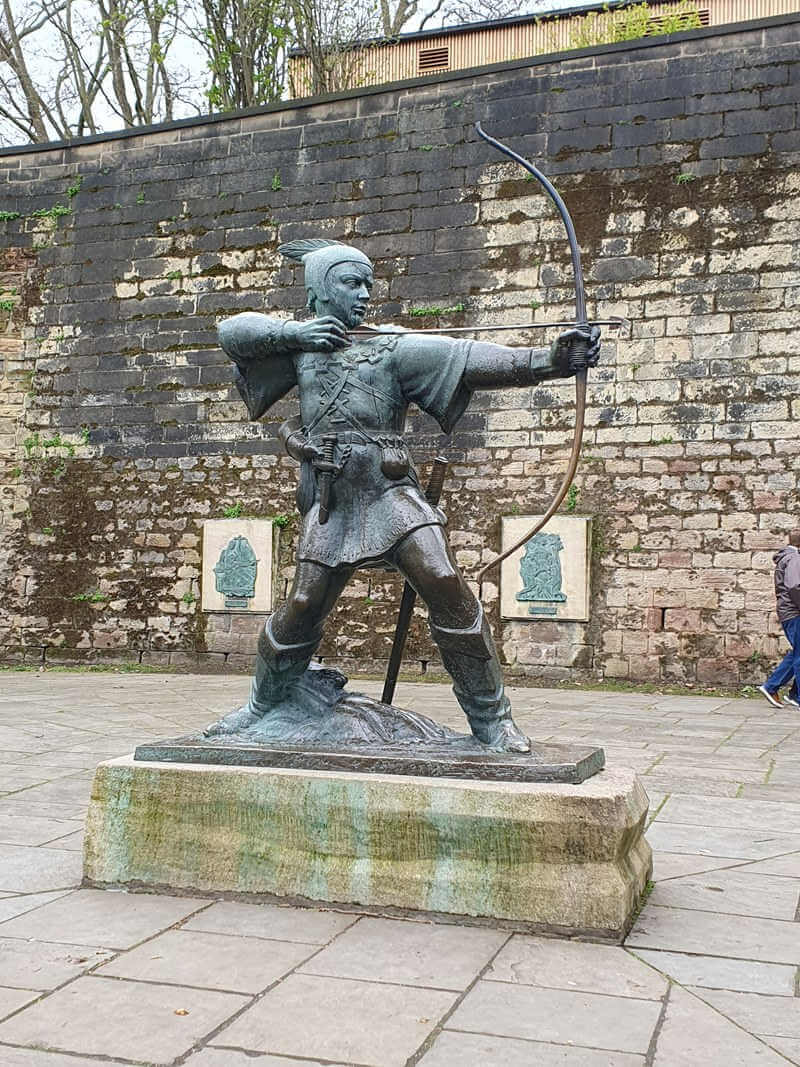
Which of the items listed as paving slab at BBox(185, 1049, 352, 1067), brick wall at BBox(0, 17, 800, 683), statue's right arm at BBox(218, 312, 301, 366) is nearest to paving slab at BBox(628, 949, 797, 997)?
paving slab at BBox(185, 1049, 352, 1067)

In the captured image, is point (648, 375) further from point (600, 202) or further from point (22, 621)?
point (22, 621)

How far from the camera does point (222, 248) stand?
37.3 ft

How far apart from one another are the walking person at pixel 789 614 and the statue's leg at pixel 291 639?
5.60 meters

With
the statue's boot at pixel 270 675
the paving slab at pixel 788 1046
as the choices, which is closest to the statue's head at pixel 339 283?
the statue's boot at pixel 270 675

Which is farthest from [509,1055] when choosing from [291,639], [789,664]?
[789,664]

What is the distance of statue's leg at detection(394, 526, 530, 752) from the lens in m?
3.52

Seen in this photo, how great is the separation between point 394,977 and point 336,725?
40.9 inches

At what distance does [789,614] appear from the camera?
8.38 m

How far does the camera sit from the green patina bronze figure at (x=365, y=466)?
356 centimetres

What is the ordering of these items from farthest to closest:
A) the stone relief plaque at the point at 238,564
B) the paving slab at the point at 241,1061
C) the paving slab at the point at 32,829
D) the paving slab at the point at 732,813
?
the stone relief plaque at the point at 238,564
the paving slab at the point at 732,813
the paving slab at the point at 32,829
the paving slab at the point at 241,1061

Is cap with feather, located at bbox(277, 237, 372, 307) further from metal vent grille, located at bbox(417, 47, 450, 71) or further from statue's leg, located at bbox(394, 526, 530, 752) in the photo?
metal vent grille, located at bbox(417, 47, 450, 71)

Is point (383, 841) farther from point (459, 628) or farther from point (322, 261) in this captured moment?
point (322, 261)

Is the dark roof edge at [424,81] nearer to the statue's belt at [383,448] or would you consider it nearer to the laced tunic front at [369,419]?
the laced tunic front at [369,419]

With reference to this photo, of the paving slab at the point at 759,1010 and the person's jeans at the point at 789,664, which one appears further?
the person's jeans at the point at 789,664
